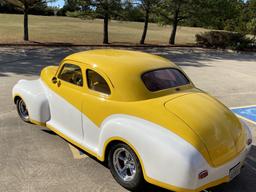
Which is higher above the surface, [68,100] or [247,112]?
[68,100]

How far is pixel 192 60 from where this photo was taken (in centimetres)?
1767

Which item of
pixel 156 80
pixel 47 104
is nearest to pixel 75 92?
pixel 47 104

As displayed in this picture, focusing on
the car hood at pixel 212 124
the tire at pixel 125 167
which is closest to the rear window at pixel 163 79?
the car hood at pixel 212 124

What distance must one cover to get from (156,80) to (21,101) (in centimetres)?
313

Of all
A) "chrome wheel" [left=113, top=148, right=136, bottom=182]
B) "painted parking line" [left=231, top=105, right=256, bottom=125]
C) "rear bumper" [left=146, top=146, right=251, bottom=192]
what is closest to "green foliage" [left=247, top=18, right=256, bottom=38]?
"painted parking line" [left=231, top=105, right=256, bottom=125]

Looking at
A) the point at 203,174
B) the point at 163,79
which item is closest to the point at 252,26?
the point at 163,79

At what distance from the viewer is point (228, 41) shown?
80.5 ft

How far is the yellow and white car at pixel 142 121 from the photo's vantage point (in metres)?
4.17

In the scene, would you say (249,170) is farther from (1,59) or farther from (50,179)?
(1,59)

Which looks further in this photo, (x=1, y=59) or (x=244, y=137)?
(x=1, y=59)

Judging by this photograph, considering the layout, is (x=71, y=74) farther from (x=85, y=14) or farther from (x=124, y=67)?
(x=85, y=14)

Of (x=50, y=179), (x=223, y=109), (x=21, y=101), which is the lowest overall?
(x=50, y=179)

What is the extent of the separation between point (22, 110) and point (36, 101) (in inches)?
39.6

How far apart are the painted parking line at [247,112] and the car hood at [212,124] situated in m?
3.39
